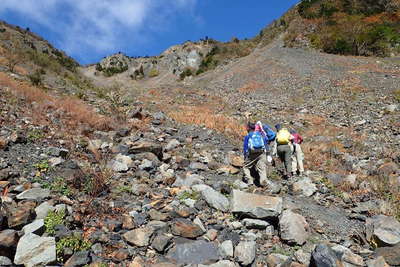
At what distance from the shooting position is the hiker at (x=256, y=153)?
253 inches

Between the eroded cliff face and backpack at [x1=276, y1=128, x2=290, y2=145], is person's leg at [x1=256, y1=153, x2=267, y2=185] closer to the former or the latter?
backpack at [x1=276, y1=128, x2=290, y2=145]

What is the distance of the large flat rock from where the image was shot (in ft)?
15.3

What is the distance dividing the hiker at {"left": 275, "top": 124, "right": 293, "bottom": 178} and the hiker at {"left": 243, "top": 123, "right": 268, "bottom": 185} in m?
1.11

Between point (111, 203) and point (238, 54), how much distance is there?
3082 centimetres

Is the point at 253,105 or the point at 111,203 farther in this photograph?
the point at 253,105

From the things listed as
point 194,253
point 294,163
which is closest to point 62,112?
point 194,253

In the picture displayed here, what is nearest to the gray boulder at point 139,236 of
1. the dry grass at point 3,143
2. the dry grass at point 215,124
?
the dry grass at point 3,143

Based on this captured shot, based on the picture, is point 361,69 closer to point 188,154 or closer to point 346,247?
point 188,154

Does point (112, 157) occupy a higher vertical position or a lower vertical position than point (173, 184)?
higher

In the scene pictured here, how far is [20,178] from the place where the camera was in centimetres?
484

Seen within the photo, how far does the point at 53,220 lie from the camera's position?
3803mm

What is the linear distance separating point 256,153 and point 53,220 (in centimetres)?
428

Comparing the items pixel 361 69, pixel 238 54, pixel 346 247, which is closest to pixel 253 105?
pixel 361 69

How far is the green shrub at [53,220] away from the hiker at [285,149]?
18.1 feet
